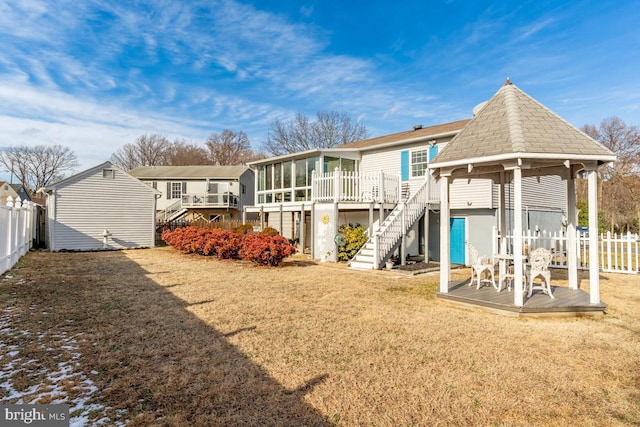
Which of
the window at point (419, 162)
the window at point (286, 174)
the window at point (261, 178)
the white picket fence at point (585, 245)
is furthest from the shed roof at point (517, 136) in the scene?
the window at point (261, 178)

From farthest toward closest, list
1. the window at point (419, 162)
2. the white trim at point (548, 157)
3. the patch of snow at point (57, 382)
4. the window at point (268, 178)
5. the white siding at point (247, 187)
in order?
the white siding at point (247, 187)
the window at point (268, 178)
the window at point (419, 162)
the white trim at point (548, 157)
the patch of snow at point (57, 382)

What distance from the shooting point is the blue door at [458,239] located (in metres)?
13.3

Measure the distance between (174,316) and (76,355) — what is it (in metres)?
1.80

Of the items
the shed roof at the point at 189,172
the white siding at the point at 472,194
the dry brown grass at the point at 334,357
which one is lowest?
the dry brown grass at the point at 334,357

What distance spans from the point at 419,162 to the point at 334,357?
38.1 feet

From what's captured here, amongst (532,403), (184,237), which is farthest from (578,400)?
(184,237)

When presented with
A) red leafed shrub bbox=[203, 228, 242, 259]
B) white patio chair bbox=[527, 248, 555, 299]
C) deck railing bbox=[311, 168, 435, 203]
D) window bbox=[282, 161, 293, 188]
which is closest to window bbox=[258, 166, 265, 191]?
window bbox=[282, 161, 293, 188]

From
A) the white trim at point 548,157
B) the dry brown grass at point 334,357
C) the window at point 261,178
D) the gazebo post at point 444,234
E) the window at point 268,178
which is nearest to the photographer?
the dry brown grass at point 334,357

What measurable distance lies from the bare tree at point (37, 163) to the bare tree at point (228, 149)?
2009cm

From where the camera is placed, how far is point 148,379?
11.7ft

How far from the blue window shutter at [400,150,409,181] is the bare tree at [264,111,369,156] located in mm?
22726

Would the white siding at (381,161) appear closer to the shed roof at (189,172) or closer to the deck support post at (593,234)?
the deck support post at (593,234)

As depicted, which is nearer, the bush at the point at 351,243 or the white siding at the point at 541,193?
the bush at the point at 351,243

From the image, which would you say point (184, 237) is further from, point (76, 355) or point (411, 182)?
point (76, 355)
